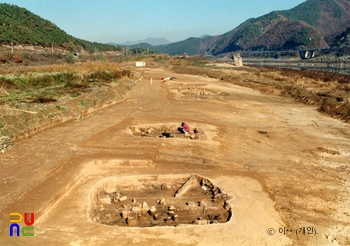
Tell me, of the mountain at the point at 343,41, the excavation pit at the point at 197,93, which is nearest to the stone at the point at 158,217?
the excavation pit at the point at 197,93

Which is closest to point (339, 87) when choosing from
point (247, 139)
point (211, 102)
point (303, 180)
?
point (211, 102)

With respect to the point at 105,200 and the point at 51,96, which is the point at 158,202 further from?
the point at 51,96

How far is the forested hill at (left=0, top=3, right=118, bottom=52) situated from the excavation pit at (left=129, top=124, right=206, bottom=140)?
149 ft

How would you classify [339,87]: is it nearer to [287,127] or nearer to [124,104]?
[287,127]

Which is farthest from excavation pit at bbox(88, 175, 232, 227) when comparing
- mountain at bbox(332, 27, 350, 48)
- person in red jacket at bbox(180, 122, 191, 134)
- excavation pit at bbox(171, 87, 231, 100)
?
mountain at bbox(332, 27, 350, 48)

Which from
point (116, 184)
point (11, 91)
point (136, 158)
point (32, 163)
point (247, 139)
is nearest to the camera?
point (116, 184)

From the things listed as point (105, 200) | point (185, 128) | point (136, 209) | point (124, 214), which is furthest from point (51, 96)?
point (124, 214)

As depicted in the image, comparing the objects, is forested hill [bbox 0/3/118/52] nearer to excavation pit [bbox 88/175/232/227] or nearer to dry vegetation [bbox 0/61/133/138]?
dry vegetation [bbox 0/61/133/138]

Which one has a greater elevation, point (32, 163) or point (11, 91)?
point (11, 91)

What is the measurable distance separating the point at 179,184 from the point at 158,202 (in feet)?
4.74

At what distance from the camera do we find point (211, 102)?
2459 centimetres

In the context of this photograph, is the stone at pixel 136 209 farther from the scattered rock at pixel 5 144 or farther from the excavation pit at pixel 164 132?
the scattered rock at pixel 5 144

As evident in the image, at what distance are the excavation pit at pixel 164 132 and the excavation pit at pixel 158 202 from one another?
4.73m

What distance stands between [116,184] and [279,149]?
773 cm
